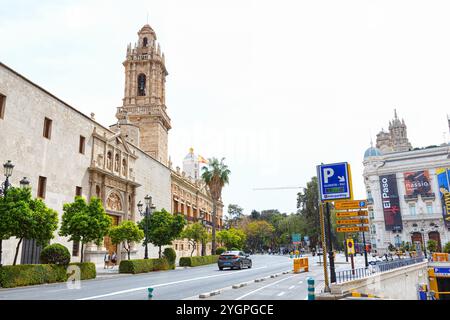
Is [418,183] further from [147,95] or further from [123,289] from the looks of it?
[123,289]

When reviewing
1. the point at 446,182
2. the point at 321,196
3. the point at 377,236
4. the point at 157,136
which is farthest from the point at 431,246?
the point at 321,196

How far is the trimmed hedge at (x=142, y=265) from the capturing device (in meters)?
24.3

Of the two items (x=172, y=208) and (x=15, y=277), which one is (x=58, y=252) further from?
(x=172, y=208)

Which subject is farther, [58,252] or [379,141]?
[379,141]

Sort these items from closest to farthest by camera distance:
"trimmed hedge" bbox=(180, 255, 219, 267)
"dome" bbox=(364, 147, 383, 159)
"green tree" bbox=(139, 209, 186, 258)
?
"green tree" bbox=(139, 209, 186, 258) < "trimmed hedge" bbox=(180, 255, 219, 267) < "dome" bbox=(364, 147, 383, 159)

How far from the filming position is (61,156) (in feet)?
84.9

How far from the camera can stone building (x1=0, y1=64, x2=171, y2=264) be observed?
2158 centimetres

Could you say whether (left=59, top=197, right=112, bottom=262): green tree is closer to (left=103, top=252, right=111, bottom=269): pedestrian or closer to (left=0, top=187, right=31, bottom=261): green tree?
(left=0, top=187, right=31, bottom=261): green tree

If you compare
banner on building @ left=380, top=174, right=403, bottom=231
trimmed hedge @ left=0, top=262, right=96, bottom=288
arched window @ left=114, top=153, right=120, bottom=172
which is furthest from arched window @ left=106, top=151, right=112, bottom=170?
banner on building @ left=380, top=174, right=403, bottom=231

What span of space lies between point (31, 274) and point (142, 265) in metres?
9.72

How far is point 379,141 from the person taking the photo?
4963 inches

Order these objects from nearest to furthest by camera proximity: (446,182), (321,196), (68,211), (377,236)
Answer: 1. (321,196)
2. (68,211)
3. (446,182)
4. (377,236)

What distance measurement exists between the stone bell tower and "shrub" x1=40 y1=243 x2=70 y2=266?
31643mm
